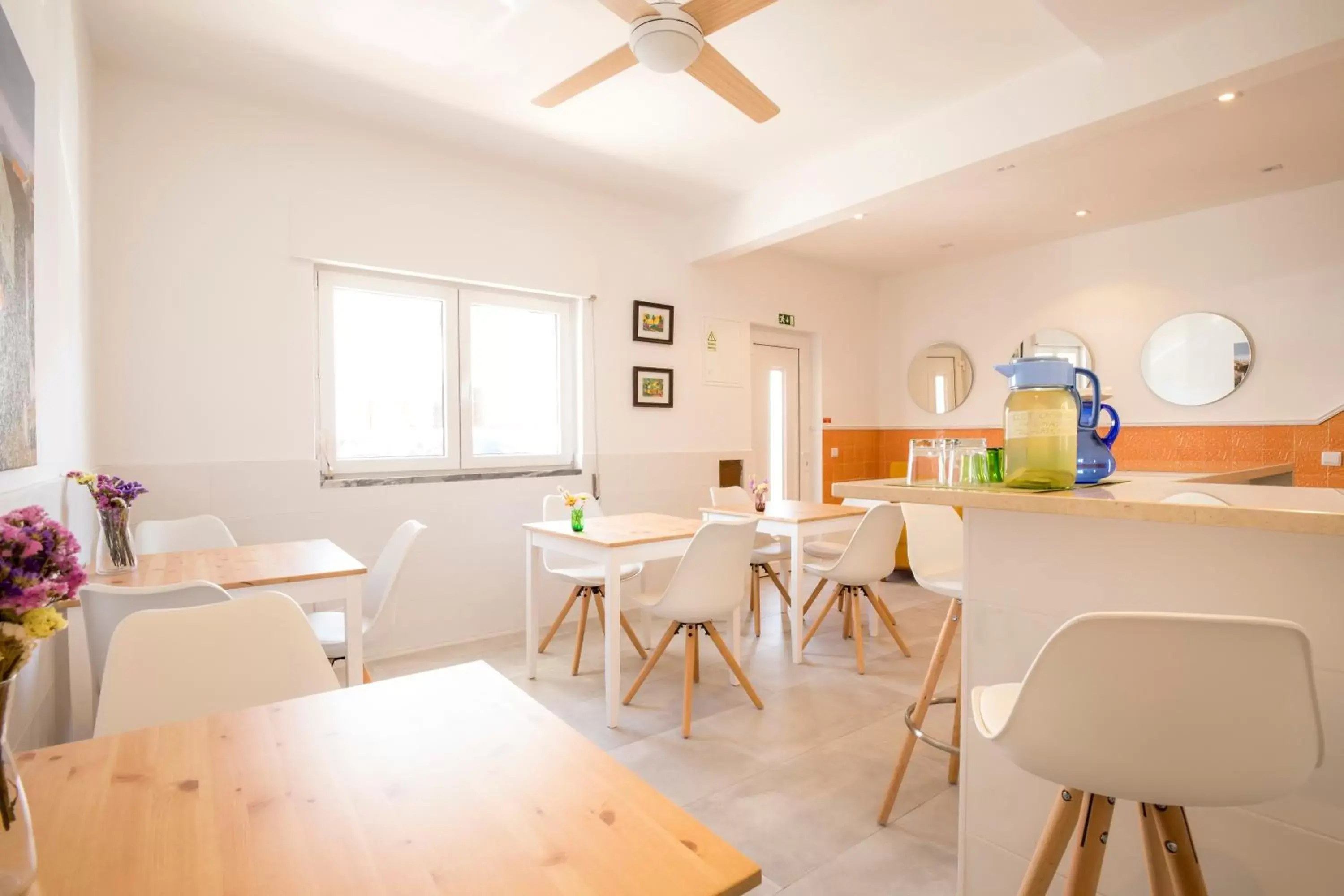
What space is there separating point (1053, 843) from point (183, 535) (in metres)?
3.25

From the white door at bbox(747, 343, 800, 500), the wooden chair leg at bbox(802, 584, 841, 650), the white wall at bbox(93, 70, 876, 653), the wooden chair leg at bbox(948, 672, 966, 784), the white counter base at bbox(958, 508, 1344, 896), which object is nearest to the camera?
the white counter base at bbox(958, 508, 1344, 896)

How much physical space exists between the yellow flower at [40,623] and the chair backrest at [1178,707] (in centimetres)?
112

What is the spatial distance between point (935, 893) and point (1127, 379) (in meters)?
4.53

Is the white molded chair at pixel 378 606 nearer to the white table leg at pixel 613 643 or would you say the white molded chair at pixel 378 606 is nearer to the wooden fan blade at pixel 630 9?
the white table leg at pixel 613 643

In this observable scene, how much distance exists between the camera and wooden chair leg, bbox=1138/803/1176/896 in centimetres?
103

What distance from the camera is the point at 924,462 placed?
1668mm

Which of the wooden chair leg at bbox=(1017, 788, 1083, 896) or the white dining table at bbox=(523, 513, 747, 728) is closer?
the wooden chair leg at bbox=(1017, 788, 1083, 896)

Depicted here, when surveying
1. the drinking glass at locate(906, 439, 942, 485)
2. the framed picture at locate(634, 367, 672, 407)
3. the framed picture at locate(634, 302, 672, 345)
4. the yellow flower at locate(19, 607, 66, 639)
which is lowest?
the yellow flower at locate(19, 607, 66, 639)

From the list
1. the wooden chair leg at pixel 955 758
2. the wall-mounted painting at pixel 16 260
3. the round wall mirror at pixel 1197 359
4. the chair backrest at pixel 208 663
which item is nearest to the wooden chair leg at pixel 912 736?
the wooden chair leg at pixel 955 758

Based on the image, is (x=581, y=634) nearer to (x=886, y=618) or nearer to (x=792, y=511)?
(x=792, y=511)

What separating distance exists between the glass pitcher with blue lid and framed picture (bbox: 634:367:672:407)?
11.2 feet

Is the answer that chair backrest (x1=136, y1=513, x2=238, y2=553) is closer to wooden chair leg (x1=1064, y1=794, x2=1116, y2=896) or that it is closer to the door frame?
wooden chair leg (x1=1064, y1=794, x2=1116, y2=896)

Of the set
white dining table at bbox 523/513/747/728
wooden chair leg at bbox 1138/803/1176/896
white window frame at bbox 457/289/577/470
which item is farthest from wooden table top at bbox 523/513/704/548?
wooden chair leg at bbox 1138/803/1176/896

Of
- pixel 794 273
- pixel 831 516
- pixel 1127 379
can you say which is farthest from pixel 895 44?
pixel 1127 379
